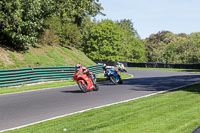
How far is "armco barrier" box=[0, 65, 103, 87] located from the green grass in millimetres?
11213

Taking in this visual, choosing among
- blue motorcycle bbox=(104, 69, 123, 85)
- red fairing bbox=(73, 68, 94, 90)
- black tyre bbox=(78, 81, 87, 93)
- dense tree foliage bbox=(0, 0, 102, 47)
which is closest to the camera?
red fairing bbox=(73, 68, 94, 90)

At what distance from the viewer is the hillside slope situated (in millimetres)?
24062

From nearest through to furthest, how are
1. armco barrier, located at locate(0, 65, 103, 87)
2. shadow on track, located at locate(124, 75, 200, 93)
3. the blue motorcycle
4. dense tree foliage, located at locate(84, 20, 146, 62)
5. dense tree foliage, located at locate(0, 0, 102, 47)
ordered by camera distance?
shadow on track, located at locate(124, 75, 200, 93) < armco barrier, located at locate(0, 65, 103, 87) < the blue motorcycle < dense tree foliage, located at locate(0, 0, 102, 47) < dense tree foliage, located at locate(84, 20, 146, 62)

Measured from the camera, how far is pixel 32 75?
68.0 ft

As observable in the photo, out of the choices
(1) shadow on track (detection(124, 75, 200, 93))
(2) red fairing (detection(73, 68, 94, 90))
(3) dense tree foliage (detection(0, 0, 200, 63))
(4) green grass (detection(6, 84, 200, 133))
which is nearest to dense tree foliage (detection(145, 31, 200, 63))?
(3) dense tree foliage (detection(0, 0, 200, 63))

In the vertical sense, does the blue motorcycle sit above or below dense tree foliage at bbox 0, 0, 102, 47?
below

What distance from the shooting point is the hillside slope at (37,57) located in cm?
2406

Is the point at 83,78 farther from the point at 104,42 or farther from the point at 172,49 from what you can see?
the point at 172,49

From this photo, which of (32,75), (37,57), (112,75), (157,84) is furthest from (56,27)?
(157,84)

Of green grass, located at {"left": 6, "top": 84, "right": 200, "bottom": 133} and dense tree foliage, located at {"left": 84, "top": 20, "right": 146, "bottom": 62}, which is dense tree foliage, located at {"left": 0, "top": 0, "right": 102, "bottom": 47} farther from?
dense tree foliage, located at {"left": 84, "top": 20, "right": 146, "bottom": 62}

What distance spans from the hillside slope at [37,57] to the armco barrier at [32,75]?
3.11 m

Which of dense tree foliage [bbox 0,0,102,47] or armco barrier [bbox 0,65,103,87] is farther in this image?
dense tree foliage [bbox 0,0,102,47]

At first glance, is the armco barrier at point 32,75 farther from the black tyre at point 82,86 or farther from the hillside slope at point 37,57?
the black tyre at point 82,86

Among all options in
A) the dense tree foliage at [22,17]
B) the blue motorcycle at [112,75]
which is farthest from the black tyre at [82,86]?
the dense tree foliage at [22,17]
